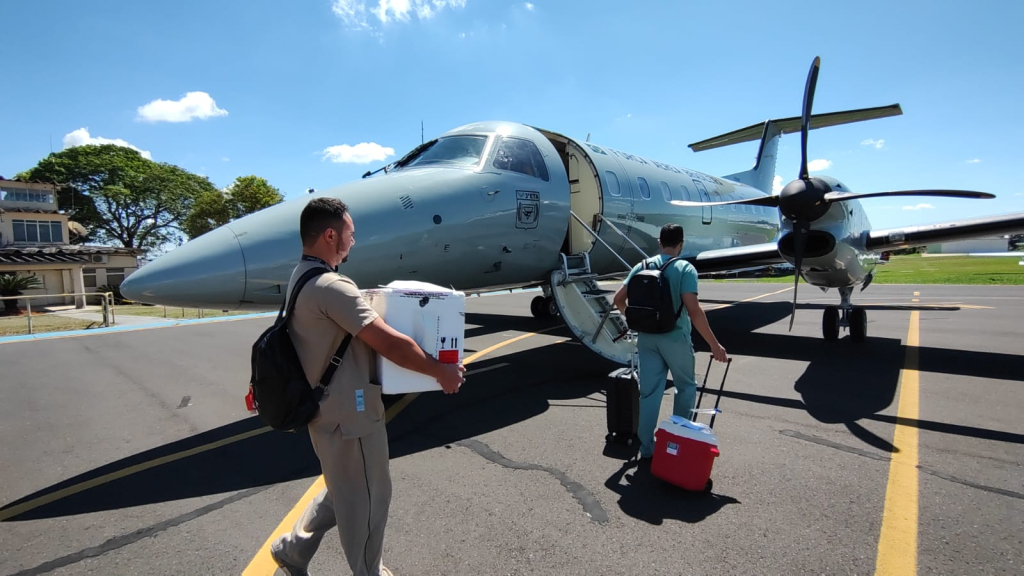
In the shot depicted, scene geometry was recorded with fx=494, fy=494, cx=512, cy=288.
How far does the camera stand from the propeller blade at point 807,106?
23.2ft

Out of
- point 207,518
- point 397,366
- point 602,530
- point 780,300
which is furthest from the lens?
point 780,300

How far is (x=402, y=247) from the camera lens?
5.12 meters

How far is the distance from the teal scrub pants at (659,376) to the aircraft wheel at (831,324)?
21.9 feet

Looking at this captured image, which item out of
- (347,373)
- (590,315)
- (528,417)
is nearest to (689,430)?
(528,417)

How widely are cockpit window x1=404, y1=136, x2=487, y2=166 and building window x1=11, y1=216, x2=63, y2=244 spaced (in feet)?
124

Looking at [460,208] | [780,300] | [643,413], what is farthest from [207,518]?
[780,300]

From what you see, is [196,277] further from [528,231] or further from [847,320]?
[847,320]

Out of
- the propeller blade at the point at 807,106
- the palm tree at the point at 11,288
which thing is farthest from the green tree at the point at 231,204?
the propeller blade at the point at 807,106

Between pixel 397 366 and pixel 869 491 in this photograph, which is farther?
pixel 869 491

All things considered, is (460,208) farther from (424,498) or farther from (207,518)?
(207,518)

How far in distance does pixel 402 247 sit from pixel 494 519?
295cm

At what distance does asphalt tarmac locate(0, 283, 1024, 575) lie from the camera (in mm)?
2707

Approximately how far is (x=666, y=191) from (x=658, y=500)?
24.5 ft

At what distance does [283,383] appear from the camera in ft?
6.20
